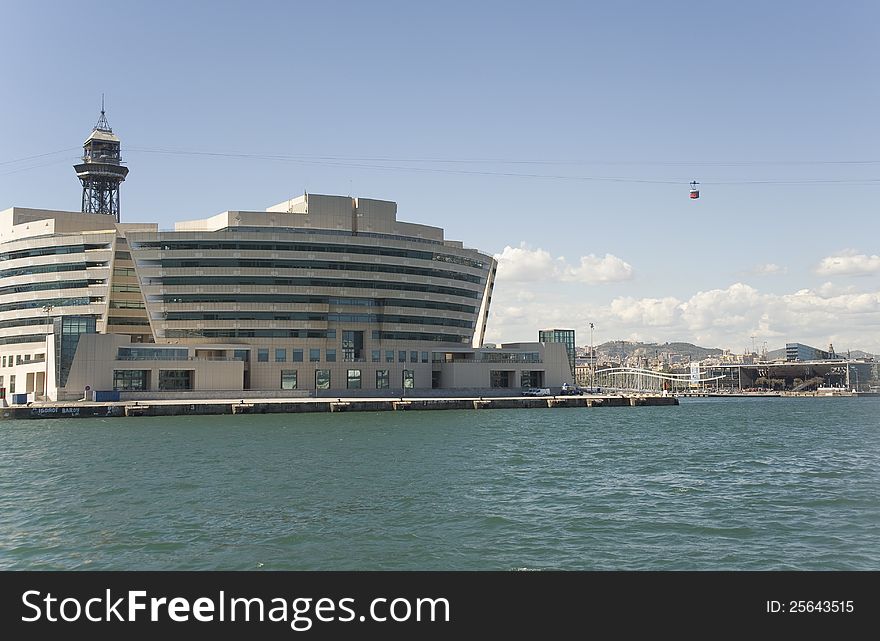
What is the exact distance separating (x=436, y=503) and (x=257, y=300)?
347ft

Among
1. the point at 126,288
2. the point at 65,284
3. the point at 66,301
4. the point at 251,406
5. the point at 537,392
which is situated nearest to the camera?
the point at 251,406

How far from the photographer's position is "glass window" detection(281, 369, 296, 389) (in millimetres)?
136875

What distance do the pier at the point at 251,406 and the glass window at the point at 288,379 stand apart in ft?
33.4

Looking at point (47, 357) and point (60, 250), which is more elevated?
point (60, 250)

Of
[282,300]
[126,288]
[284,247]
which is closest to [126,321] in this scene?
[126,288]

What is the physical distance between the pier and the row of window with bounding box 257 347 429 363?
12092 mm

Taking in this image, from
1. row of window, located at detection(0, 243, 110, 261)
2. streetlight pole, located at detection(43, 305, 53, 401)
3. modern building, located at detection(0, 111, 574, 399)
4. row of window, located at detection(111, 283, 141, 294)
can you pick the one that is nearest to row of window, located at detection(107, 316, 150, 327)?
modern building, located at detection(0, 111, 574, 399)

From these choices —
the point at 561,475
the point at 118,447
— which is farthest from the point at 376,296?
the point at 561,475

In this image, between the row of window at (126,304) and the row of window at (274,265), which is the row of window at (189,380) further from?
the row of window at (126,304)

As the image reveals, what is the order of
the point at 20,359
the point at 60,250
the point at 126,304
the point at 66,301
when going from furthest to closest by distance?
1. the point at 126,304
2. the point at 60,250
3. the point at 20,359
4. the point at 66,301

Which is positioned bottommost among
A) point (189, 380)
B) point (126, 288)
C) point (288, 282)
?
point (189, 380)

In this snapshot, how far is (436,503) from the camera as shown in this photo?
1428 inches

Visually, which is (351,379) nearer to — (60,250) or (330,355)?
(330,355)
